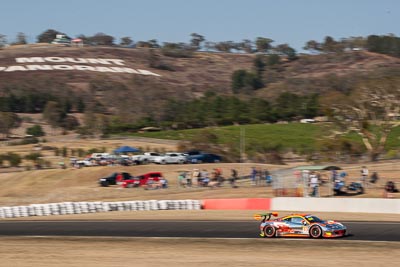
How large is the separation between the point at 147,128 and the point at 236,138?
20100 mm

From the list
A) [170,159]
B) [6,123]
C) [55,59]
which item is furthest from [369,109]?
[55,59]

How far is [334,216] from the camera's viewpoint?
34656mm

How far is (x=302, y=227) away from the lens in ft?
86.9

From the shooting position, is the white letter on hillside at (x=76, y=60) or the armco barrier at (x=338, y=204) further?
the white letter on hillside at (x=76, y=60)

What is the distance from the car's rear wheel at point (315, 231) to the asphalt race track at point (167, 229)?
43.0 inches

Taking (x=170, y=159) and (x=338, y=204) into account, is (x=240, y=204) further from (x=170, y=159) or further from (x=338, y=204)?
(x=170, y=159)

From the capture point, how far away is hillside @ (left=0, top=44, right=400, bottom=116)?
14150 cm

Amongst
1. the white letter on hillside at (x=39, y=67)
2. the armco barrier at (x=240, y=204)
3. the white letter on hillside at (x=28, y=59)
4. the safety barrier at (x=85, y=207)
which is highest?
the white letter on hillside at (x=28, y=59)

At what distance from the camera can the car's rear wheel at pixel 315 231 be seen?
26.1 meters

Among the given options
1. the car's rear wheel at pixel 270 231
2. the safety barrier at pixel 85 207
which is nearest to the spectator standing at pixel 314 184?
the safety barrier at pixel 85 207

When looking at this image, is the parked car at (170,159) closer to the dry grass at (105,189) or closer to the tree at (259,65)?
the dry grass at (105,189)

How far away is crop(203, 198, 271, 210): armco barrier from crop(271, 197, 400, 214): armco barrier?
0.63 meters

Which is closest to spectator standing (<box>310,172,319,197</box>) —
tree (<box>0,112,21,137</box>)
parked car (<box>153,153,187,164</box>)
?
parked car (<box>153,153,187,164</box>)

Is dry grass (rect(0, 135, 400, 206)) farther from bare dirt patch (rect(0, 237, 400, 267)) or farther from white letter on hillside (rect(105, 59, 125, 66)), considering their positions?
white letter on hillside (rect(105, 59, 125, 66))
